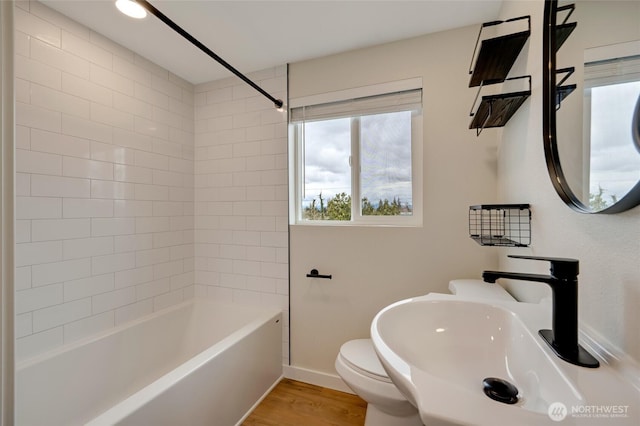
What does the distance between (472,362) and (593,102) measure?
0.80 metres

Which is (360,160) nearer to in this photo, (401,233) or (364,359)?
(401,233)

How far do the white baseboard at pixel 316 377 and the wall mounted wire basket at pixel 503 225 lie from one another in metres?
1.36

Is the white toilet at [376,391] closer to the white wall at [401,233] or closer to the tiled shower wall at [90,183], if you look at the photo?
the white wall at [401,233]

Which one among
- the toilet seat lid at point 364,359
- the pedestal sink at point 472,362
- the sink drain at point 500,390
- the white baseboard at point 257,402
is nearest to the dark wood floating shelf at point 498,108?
the pedestal sink at point 472,362

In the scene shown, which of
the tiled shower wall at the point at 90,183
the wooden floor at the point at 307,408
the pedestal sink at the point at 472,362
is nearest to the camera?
the pedestal sink at the point at 472,362

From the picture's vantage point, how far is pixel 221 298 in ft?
7.44

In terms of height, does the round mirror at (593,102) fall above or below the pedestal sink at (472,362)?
above

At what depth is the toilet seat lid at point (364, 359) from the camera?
128cm

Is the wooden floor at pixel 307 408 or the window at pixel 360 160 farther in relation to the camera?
the window at pixel 360 160

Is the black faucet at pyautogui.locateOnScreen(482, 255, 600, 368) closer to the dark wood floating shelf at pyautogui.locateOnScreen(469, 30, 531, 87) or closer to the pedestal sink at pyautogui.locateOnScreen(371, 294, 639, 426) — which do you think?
the pedestal sink at pyautogui.locateOnScreen(371, 294, 639, 426)

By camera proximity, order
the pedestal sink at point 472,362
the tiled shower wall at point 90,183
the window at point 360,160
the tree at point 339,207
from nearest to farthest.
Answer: the pedestal sink at point 472,362 < the tiled shower wall at point 90,183 < the window at point 360,160 < the tree at point 339,207

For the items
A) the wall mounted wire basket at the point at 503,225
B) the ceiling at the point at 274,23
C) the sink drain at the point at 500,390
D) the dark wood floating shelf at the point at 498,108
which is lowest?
the sink drain at the point at 500,390

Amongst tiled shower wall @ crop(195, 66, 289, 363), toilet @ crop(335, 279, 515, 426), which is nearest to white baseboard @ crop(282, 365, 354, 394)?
tiled shower wall @ crop(195, 66, 289, 363)

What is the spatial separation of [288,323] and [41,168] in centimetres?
178
